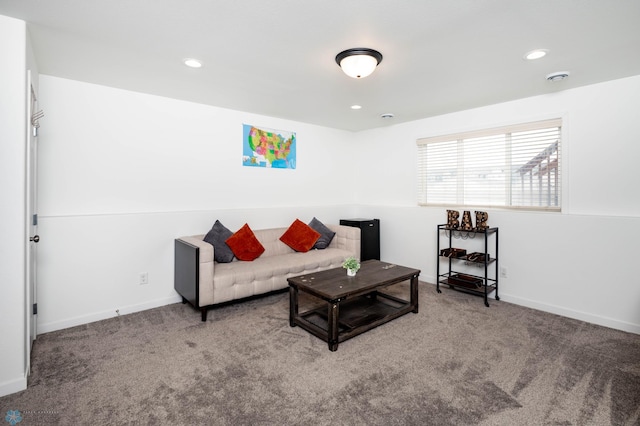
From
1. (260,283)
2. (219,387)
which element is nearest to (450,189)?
(260,283)

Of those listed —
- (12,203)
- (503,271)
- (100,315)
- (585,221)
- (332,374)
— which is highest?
(12,203)

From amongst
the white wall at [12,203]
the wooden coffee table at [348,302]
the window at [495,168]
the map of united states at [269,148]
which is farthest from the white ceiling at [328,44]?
the wooden coffee table at [348,302]

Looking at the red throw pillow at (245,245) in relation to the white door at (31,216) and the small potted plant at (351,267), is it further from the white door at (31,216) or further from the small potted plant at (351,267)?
the white door at (31,216)

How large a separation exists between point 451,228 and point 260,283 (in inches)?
95.9

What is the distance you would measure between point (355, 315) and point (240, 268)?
132 centimetres

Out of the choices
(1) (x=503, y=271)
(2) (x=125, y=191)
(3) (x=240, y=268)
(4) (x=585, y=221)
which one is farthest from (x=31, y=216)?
(4) (x=585, y=221)

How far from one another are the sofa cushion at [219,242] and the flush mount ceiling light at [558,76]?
12.2ft

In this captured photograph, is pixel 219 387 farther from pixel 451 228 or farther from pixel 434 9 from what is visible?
pixel 451 228

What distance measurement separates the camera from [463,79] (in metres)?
3.12

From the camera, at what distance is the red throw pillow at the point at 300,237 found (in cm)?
446

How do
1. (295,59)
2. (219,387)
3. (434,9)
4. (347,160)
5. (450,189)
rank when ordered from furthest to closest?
(347,160)
(450,189)
(295,59)
(219,387)
(434,9)

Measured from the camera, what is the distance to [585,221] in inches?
128

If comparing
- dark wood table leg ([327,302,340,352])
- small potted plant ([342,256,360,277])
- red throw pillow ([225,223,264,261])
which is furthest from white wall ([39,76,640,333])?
dark wood table leg ([327,302,340,352])

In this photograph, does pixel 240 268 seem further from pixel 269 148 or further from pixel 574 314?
pixel 574 314
